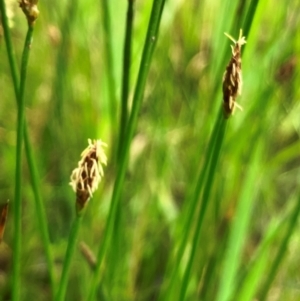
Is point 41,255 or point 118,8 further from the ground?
point 118,8

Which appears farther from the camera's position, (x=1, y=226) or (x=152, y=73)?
(x=152, y=73)

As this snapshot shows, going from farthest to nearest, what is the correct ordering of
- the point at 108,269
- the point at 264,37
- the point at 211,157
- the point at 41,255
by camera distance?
the point at 264,37
the point at 41,255
the point at 108,269
the point at 211,157

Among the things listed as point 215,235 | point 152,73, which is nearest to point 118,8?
point 152,73

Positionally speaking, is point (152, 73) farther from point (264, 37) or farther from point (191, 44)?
point (264, 37)

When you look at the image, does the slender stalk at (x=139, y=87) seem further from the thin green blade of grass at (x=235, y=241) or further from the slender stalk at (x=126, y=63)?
the thin green blade of grass at (x=235, y=241)

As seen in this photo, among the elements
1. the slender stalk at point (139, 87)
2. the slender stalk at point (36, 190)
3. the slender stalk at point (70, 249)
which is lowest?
the slender stalk at point (70, 249)

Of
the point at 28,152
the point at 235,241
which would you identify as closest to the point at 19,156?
the point at 28,152

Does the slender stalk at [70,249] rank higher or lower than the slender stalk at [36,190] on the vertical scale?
lower

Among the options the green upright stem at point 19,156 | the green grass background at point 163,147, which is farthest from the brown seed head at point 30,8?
the green grass background at point 163,147
